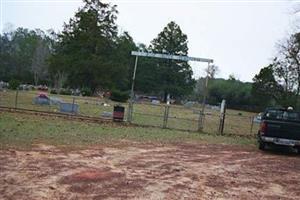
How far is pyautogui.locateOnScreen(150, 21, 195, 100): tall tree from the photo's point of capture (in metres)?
78.1

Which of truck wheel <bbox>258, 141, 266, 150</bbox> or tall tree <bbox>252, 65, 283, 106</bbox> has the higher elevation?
tall tree <bbox>252, 65, 283, 106</bbox>

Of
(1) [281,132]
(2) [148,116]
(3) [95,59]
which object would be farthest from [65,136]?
(3) [95,59]

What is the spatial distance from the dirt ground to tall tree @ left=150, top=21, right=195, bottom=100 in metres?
63.9

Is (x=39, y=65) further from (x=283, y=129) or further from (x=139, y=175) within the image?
(x=139, y=175)

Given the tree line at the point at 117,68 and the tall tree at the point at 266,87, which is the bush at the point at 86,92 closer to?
the tree line at the point at 117,68

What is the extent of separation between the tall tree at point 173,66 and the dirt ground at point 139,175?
2515 inches

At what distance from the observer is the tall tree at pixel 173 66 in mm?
78062

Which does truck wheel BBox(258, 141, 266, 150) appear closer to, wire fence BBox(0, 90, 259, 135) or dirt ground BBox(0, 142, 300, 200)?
dirt ground BBox(0, 142, 300, 200)

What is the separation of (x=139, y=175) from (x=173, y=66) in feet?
225

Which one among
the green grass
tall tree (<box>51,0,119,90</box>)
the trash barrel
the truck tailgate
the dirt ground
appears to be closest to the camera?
the dirt ground

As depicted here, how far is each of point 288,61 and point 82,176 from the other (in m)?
56.4

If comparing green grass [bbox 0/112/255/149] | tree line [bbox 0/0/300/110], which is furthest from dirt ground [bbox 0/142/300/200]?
tree line [bbox 0/0/300/110]

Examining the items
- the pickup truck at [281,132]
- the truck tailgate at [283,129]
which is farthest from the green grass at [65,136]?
the truck tailgate at [283,129]

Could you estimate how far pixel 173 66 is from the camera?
255ft
